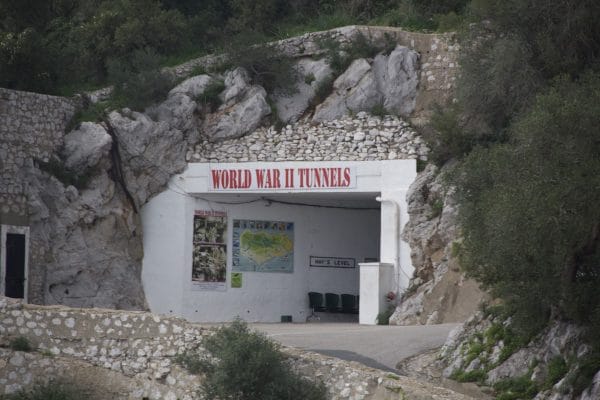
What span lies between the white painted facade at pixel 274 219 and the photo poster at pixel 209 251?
15cm

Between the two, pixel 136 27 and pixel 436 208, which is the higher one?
pixel 136 27

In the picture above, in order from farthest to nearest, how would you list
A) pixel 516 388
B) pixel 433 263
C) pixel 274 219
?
pixel 274 219 < pixel 433 263 < pixel 516 388

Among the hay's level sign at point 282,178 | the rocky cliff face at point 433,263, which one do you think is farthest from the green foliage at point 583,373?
the hay's level sign at point 282,178

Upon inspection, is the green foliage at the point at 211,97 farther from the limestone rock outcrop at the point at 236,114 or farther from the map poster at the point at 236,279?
the map poster at the point at 236,279

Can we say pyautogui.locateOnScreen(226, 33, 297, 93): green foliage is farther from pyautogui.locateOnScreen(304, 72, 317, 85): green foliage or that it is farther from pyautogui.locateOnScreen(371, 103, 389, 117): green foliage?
pyautogui.locateOnScreen(371, 103, 389, 117): green foliage

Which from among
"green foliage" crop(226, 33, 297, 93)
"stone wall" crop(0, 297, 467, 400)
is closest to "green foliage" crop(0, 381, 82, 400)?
"stone wall" crop(0, 297, 467, 400)

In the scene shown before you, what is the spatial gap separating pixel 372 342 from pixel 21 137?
42.3 feet

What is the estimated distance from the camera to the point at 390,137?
3378cm

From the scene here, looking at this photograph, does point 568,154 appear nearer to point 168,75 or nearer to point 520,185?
point 520,185

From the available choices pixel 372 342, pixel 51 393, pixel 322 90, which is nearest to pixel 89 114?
pixel 322 90

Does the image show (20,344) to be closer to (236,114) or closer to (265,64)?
(236,114)

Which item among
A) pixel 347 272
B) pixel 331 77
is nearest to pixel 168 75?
pixel 331 77

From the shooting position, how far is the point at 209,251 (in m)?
33.9

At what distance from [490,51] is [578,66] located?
3.25m
